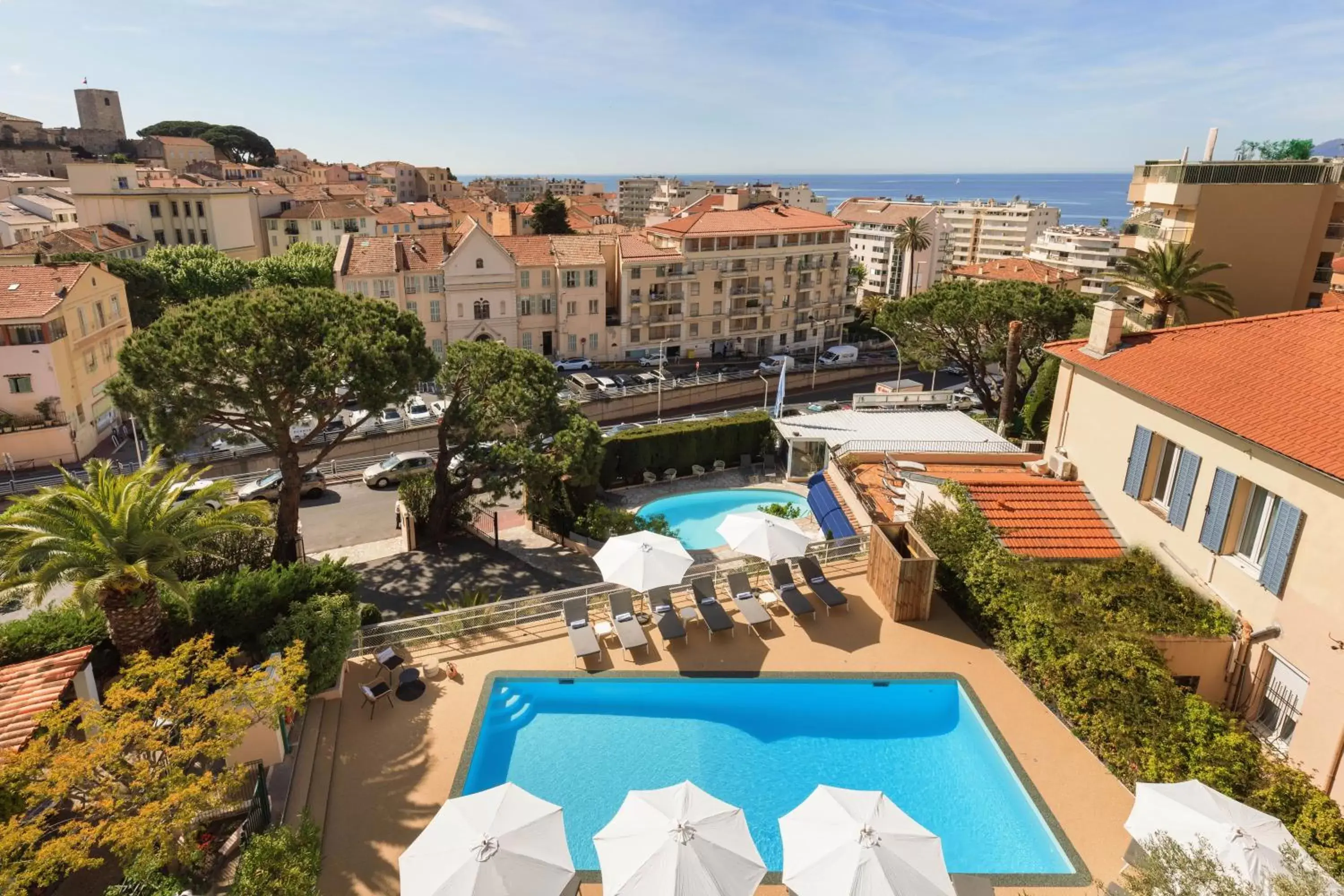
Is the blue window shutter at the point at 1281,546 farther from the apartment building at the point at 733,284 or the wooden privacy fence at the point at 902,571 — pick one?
the apartment building at the point at 733,284

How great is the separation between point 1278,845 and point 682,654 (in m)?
12.0

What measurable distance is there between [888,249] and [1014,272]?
47.3 meters

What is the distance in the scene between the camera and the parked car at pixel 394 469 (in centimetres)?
3650

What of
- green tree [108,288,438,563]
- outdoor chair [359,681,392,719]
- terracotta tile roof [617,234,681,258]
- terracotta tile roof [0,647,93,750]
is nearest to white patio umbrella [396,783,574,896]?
outdoor chair [359,681,392,719]

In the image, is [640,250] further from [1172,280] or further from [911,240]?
[1172,280]

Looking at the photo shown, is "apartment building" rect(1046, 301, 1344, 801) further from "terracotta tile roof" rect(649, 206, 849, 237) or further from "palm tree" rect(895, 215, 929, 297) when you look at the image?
"palm tree" rect(895, 215, 929, 297)

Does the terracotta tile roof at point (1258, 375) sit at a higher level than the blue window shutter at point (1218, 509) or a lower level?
higher

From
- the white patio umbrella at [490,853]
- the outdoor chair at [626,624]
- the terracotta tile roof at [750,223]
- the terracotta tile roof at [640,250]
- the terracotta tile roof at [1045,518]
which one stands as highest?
the terracotta tile roof at [750,223]

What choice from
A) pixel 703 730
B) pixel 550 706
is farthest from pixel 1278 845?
pixel 550 706

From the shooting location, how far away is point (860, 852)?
11.5 metres

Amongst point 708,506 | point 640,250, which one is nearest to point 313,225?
point 640,250

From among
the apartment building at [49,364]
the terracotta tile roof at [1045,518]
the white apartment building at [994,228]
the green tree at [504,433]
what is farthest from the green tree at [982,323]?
the white apartment building at [994,228]

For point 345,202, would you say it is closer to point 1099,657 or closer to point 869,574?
→ point 869,574

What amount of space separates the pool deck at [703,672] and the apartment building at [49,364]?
32.1 m
